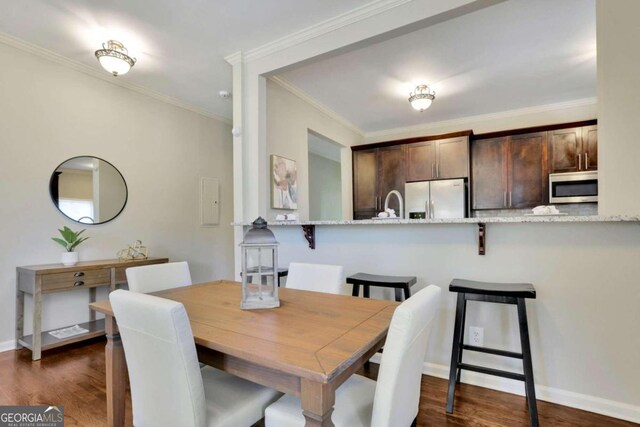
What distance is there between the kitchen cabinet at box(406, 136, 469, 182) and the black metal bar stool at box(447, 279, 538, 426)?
2890 millimetres

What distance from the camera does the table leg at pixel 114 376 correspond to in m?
1.45

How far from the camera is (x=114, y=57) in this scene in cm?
266

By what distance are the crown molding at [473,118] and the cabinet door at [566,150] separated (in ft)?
1.55

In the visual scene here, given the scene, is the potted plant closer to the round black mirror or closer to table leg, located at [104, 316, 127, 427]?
the round black mirror

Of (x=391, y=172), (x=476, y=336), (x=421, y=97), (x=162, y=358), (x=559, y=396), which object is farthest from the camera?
(x=391, y=172)

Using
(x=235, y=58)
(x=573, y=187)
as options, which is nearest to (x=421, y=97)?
(x=235, y=58)

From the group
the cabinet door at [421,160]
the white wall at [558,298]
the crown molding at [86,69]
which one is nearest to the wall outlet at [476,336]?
the white wall at [558,298]

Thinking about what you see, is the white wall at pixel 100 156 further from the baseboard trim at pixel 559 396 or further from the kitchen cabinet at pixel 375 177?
the baseboard trim at pixel 559 396

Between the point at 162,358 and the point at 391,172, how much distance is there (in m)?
4.43

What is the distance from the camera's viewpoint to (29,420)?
1.68 metres

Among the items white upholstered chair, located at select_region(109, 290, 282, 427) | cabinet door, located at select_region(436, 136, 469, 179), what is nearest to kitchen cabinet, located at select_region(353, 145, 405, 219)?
cabinet door, located at select_region(436, 136, 469, 179)

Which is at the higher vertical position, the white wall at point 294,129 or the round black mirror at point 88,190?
the white wall at point 294,129

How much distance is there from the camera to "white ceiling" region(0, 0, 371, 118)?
231 centimetres

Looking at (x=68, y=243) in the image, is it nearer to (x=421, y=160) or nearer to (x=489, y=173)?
(x=421, y=160)
